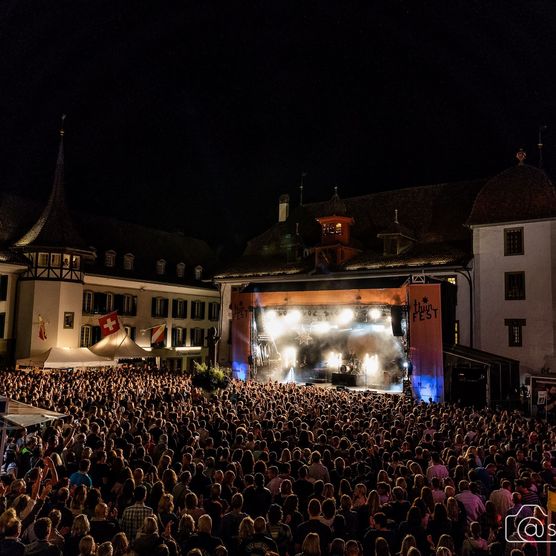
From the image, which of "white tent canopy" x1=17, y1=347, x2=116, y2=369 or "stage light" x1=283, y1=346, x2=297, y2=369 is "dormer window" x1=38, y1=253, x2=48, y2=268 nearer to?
"white tent canopy" x1=17, y1=347, x2=116, y2=369

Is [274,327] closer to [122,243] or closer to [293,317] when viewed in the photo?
[293,317]

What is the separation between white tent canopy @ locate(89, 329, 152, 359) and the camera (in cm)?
2920

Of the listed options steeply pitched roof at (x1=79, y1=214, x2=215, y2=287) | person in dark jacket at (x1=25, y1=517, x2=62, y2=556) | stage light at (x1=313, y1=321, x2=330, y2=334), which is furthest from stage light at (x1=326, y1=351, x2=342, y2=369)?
Result: person in dark jacket at (x1=25, y1=517, x2=62, y2=556)

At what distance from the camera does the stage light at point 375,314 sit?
1072 inches

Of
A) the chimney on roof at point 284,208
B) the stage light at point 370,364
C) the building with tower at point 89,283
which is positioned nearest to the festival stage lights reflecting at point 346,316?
the stage light at point 370,364

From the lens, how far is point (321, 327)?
30.7m

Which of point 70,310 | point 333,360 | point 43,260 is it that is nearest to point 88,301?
point 70,310

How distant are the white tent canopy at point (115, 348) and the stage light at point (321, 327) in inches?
408

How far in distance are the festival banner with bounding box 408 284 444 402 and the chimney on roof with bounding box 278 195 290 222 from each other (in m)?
19.6

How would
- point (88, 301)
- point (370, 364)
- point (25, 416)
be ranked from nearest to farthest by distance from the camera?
point (25, 416), point (370, 364), point (88, 301)

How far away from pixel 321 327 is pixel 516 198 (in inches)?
515

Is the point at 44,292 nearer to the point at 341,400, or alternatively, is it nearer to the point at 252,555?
the point at 341,400

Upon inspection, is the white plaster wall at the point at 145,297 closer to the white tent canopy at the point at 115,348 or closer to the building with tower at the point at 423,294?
the white tent canopy at the point at 115,348

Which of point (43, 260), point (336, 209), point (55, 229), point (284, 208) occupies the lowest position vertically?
point (43, 260)
